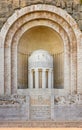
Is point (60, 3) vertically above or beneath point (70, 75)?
above

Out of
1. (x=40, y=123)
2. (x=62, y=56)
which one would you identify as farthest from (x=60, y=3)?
(x=40, y=123)

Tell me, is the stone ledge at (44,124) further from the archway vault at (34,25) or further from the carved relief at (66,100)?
the archway vault at (34,25)

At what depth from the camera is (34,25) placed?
23.5 metres

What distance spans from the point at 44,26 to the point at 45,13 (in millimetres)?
772

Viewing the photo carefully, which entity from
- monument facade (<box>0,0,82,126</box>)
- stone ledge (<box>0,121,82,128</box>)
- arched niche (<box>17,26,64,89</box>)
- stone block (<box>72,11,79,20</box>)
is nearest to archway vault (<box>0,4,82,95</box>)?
monument facade (<box>0,0,82,126</box>)

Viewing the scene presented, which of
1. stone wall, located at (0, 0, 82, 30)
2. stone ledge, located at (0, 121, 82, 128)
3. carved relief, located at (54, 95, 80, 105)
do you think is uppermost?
stone wall, located at (0, 0, 82, 30)

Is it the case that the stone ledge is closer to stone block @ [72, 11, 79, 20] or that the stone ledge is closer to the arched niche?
the arched niche

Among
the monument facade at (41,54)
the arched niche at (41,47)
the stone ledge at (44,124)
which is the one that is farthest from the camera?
the arched niche at (41,47)

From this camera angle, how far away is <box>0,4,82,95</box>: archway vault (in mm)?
23109

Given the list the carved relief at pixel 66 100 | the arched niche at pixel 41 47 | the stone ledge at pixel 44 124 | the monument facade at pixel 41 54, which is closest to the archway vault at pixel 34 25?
the monument facade at pixel 41 54

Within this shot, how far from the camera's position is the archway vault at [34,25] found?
23109mm

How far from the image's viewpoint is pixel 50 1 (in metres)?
23.4

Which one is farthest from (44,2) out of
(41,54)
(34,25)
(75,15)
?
(41,54)

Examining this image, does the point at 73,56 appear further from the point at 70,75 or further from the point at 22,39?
the point at 22,39
